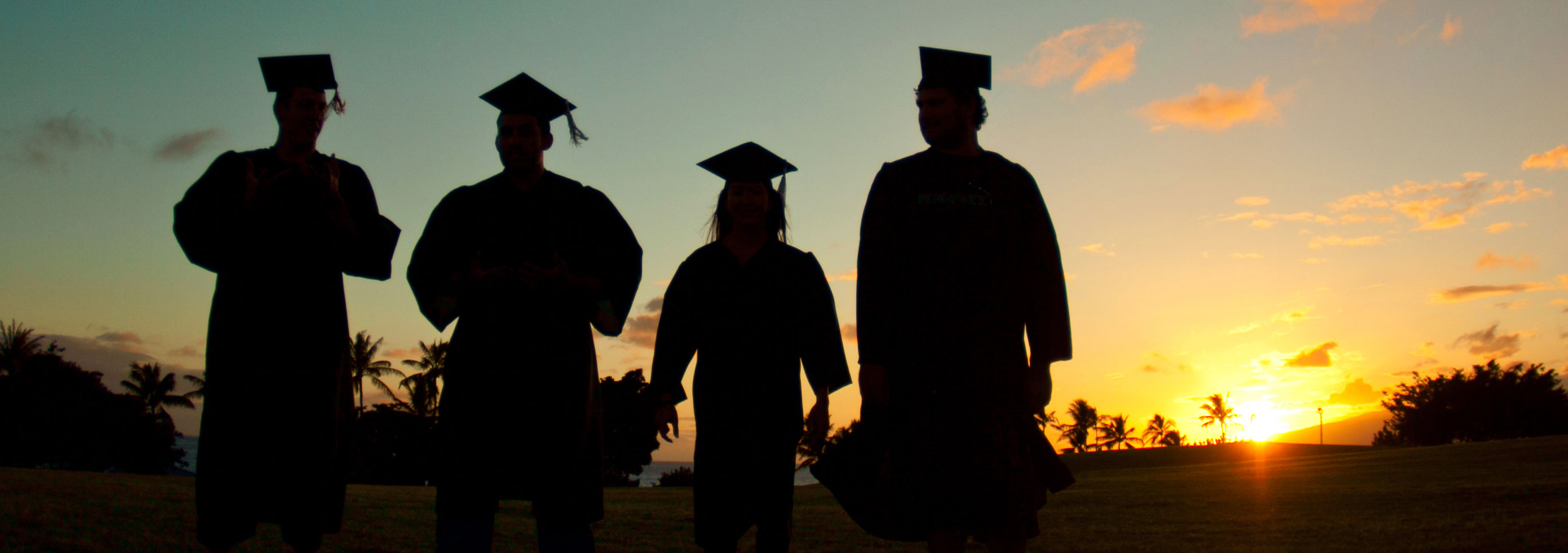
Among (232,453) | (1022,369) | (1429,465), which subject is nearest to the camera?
(232,453)

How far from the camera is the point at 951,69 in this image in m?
4.13

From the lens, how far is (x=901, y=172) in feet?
13.4

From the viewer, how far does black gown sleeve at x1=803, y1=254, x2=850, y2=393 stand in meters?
5.05

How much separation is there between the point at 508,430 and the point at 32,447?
5021 centimetres

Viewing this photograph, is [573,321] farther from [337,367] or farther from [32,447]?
[32,447]

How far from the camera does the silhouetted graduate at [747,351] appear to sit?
4.82 m

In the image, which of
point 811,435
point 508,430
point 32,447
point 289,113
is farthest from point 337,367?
point 32,447

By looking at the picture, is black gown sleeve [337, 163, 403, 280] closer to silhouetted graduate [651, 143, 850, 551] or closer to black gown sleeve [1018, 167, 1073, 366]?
silhouetted graduate [651, 143, 850, 551]

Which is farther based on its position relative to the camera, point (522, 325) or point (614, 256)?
point (614, 256)

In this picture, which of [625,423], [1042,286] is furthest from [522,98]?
[625,423]

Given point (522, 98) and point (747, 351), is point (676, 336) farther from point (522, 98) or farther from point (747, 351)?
point (522, 98)

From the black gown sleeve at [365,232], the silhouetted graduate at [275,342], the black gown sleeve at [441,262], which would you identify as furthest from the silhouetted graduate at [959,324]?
the silhouetted graduate at [275,342]

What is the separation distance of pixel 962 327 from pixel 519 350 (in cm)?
182

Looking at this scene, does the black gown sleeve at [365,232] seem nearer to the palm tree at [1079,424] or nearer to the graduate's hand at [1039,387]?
the graduate's hand at [1039,387]
